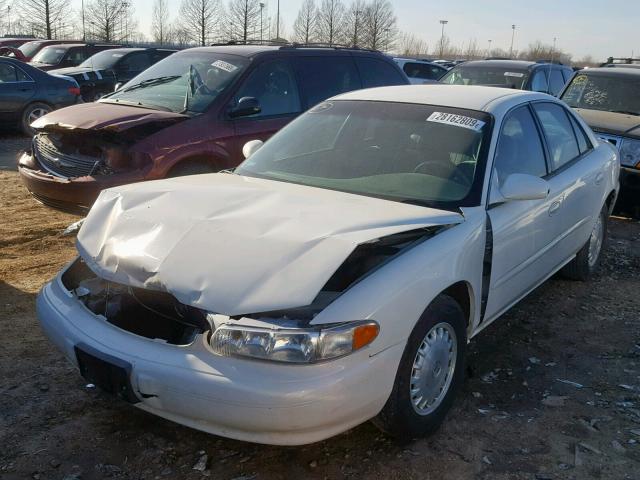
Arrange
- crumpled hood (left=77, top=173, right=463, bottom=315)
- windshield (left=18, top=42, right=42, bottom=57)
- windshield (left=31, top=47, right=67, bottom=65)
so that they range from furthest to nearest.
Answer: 1. windshield (left=18, top=42, right=42, bottom=57)
2. windshield (left=31, top=47, right=67, bottom=65)
3. crumpled hood (left=77, top=173, right=463, bottom=315)

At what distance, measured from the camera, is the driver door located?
3.63m

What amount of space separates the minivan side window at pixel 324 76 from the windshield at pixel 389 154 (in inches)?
100

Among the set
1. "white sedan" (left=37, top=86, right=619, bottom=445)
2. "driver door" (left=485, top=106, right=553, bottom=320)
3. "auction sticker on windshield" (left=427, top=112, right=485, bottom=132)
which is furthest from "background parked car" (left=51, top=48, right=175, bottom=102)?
"driver door" (left=485, top=106, right=553, bottom=320)

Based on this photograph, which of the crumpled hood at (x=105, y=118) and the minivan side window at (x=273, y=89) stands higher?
the minivan side window at (x=273, y=89)

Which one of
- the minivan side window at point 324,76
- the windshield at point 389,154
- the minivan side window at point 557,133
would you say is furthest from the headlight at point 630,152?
the windshield at point 389,154

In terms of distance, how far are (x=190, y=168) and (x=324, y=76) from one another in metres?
1.97

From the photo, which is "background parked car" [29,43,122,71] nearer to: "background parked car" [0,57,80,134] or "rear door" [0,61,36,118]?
"background parked car" [0,57,80,134]

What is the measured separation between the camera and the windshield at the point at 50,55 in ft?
57.8

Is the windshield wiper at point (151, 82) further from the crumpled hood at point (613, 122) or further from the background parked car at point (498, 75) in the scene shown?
the background parked car at point (498, 75)

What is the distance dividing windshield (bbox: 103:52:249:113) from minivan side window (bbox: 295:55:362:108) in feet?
2.30

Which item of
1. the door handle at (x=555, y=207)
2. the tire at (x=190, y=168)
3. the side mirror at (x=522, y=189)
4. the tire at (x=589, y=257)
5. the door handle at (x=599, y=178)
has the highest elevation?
the side mirror at (x=522, y=189)

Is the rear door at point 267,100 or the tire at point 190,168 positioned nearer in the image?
the tire at point 190,168

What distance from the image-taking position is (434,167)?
374cm

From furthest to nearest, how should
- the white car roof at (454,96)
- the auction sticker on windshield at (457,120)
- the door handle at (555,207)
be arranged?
the door handle at (555,207)
the white car roof at (454,96)
the auction sticker on windshield at (457,120)
